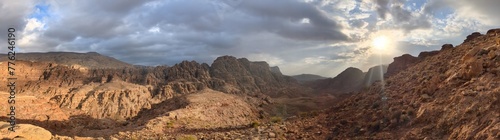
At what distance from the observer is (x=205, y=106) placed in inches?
1692

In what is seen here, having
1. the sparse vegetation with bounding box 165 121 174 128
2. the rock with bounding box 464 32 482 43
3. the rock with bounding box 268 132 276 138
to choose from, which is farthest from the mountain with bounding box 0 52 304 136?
the rock with bounding box 464 32 482 43

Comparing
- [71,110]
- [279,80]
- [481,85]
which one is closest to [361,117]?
[481,85]

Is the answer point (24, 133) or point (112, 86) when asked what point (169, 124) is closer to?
point (24, 133)

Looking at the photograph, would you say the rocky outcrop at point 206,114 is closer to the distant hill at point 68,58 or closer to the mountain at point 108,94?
the mountain at point 108,94

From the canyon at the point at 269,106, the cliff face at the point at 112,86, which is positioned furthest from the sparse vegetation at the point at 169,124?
the cliff face at the point at 112,86

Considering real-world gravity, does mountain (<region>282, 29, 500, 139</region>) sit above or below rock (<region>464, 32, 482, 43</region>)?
below

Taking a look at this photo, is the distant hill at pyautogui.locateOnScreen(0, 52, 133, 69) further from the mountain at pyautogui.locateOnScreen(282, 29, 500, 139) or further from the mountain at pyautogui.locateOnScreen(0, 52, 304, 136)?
the mountain at pyautogui.locateOnScreen(282, 29, 500, 139)

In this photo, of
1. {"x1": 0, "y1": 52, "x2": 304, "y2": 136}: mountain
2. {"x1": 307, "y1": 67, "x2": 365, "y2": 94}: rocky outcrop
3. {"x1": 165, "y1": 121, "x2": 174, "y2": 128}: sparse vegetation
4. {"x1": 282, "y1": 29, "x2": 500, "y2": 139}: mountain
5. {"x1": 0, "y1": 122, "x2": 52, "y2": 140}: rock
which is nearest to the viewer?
{"x1": 282, "y1": 29, "x2": 500, "y2": 139}: mountain

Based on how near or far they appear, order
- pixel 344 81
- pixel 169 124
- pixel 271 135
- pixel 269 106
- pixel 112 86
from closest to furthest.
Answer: pixel 271 135, pixel 169 124, pixel 269 106, pixel 112 86, pixel 344 81

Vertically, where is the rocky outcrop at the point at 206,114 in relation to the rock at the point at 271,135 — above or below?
below

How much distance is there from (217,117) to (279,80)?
118 m

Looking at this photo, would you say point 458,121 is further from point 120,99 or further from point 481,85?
point 120,99

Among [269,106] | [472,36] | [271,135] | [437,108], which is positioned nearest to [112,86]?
[269,106]

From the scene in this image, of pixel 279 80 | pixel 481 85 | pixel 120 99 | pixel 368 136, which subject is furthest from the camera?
pixel 279 80
